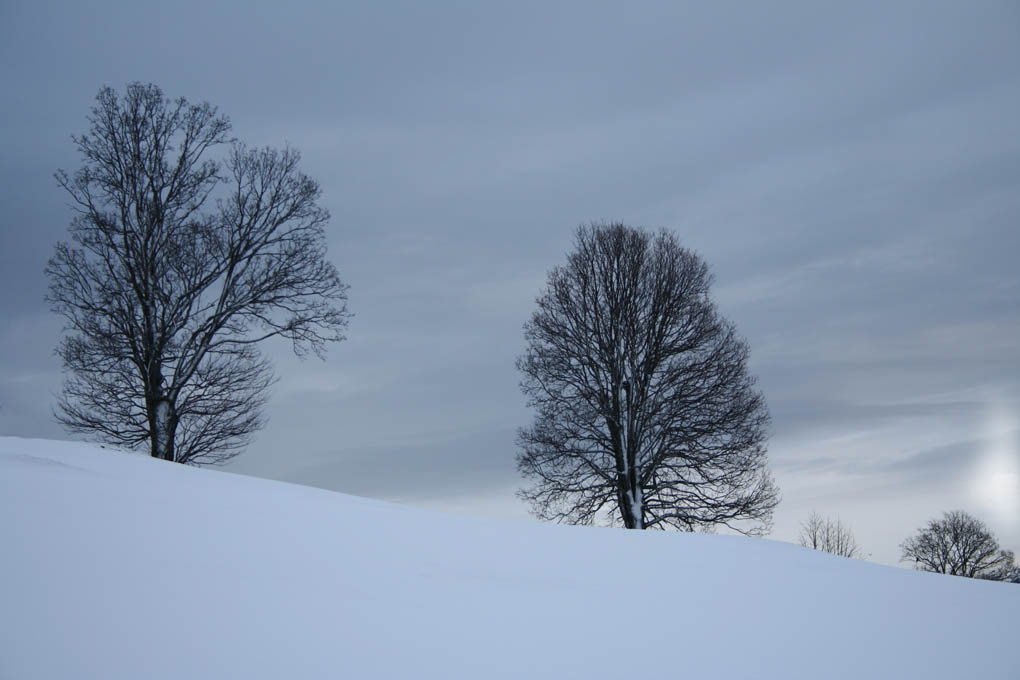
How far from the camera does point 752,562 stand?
17.3ft

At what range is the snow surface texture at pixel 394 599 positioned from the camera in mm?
2689

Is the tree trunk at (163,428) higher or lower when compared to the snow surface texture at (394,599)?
higher

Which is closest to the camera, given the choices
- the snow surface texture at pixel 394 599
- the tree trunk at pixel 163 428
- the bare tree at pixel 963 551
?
the snow surface texture at pixel 394 599

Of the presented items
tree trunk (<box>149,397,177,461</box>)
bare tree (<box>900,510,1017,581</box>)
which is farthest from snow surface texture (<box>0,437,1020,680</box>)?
bare tree (<box>900,510,1017,581</box>)

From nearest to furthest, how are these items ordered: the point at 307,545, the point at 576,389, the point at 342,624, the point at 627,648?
the point at 342,624, the point at 627,648, the point at 307,545, the point at 576,389

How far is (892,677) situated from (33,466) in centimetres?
480

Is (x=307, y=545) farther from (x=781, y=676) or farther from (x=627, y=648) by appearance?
(x=781, y=676)

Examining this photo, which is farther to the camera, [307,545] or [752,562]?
[752,562]

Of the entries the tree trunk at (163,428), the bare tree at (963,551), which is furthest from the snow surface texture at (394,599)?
the bare tree at (963,551)

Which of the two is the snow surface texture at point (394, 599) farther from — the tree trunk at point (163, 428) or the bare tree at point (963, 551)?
the bare tree at point (963, 551)

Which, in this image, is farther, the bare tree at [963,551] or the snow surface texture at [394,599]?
the bare tree at [963,551]

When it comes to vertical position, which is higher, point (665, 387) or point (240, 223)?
point (240, 223)

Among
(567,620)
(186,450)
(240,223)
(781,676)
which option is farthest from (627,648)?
(240,223)

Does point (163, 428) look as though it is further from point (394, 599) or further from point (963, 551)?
point (963, 551)
